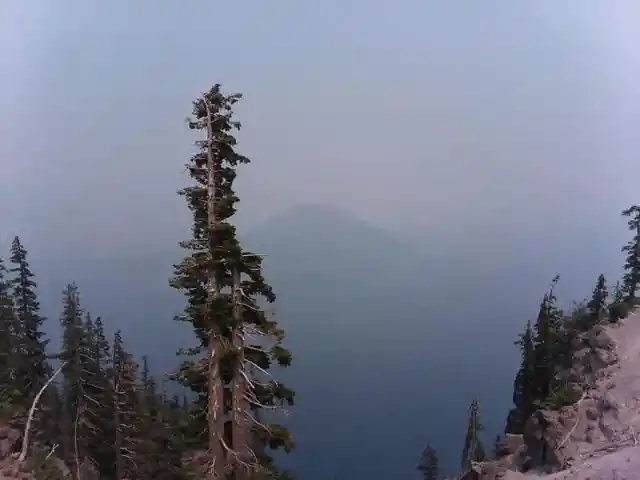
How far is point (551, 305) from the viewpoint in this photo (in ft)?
156

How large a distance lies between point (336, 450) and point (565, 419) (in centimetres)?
17090

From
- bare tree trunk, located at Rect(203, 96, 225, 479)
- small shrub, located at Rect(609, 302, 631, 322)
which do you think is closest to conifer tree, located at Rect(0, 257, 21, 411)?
bare tree trunk, located at Rect(203, 96, 225, 479)

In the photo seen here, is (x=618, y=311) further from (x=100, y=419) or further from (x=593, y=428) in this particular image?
(x=100, y=419)

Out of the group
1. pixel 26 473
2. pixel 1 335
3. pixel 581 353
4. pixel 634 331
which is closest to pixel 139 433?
pixel 1 335

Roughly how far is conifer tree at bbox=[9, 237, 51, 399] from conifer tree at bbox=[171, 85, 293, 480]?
32150mm

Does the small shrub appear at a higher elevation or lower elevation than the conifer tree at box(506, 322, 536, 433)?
higher

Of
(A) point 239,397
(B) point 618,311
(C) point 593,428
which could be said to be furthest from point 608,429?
(A) point 239,397

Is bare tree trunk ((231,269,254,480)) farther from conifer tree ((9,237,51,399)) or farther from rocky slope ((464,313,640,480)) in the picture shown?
conifer tree ((9,237,51,399))

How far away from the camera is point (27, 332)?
44125 mm

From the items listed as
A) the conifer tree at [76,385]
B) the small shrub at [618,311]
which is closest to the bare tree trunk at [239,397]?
the conifer tree at [76,385]

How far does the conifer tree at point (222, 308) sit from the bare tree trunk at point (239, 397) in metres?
0.02

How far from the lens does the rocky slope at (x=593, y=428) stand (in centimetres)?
2238

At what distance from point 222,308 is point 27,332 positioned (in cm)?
4091

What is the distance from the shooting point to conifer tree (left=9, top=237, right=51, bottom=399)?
40.7 m
